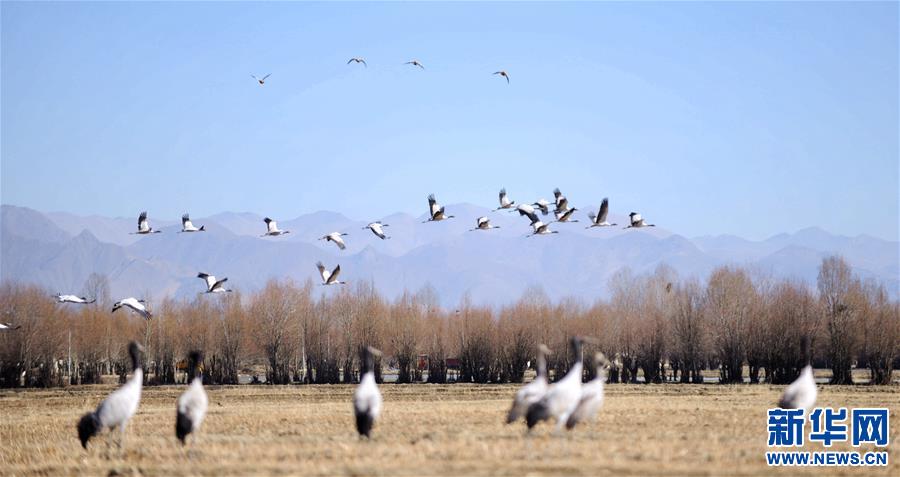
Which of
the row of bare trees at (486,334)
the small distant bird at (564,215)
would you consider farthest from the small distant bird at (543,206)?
the row of bare trees at (486,334)

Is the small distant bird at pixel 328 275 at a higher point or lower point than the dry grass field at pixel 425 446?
higher

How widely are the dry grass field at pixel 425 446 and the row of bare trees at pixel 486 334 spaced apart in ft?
92.2

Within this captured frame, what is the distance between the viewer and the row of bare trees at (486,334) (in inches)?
2339

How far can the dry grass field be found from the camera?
1580 cm

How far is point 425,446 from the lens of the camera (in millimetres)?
18172

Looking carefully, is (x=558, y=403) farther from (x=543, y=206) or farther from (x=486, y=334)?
(x=486, y=334)

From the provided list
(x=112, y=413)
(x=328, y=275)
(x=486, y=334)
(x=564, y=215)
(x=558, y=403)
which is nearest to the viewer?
(x=558, y=403)

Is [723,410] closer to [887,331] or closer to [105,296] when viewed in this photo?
[887,331]

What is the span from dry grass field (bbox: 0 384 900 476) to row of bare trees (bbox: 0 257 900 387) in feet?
92.2

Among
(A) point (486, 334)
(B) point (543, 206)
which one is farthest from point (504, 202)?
(A) point (486, 334)

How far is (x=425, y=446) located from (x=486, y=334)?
47.8 m

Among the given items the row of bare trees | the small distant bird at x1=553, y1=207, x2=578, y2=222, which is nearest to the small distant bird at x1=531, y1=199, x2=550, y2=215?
the small distant bird at x1=553, y1=207, x2=578, y2=222

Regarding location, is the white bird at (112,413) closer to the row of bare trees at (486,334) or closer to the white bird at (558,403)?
the white bird at (558,403)

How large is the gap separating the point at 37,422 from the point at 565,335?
1589 inches
